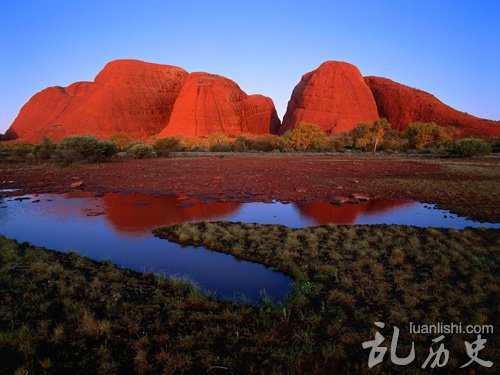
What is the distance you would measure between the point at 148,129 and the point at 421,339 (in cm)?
8882

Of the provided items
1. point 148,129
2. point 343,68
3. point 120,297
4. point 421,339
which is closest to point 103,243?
point 120,297

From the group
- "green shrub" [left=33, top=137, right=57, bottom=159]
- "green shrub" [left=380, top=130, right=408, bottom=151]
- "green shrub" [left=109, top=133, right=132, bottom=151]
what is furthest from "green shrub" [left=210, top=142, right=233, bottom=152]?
"green shrub" [left=380, top=130, right=408, bottom=151]

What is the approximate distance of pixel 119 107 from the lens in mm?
82625

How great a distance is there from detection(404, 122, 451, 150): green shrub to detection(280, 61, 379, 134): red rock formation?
2580cm

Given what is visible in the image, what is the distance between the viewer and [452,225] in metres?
10.0

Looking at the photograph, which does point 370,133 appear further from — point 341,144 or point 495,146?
point 495,146

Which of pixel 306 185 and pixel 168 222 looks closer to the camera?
pixel 168 222

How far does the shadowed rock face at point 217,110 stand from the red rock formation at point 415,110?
105 ft

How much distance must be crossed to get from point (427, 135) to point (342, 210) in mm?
45932

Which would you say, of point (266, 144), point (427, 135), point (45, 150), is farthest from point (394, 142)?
point (45, 150)

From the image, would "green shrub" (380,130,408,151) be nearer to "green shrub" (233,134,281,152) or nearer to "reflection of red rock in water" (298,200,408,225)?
"green shrub" (233,134,281,152)

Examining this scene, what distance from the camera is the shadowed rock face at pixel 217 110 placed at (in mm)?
79625

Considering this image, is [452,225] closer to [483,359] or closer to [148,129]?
[483,359]

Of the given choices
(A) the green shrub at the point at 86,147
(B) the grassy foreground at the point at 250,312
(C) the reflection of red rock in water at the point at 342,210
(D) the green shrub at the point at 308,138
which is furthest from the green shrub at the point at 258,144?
(B) the grassy foreground at the point at 250,312
